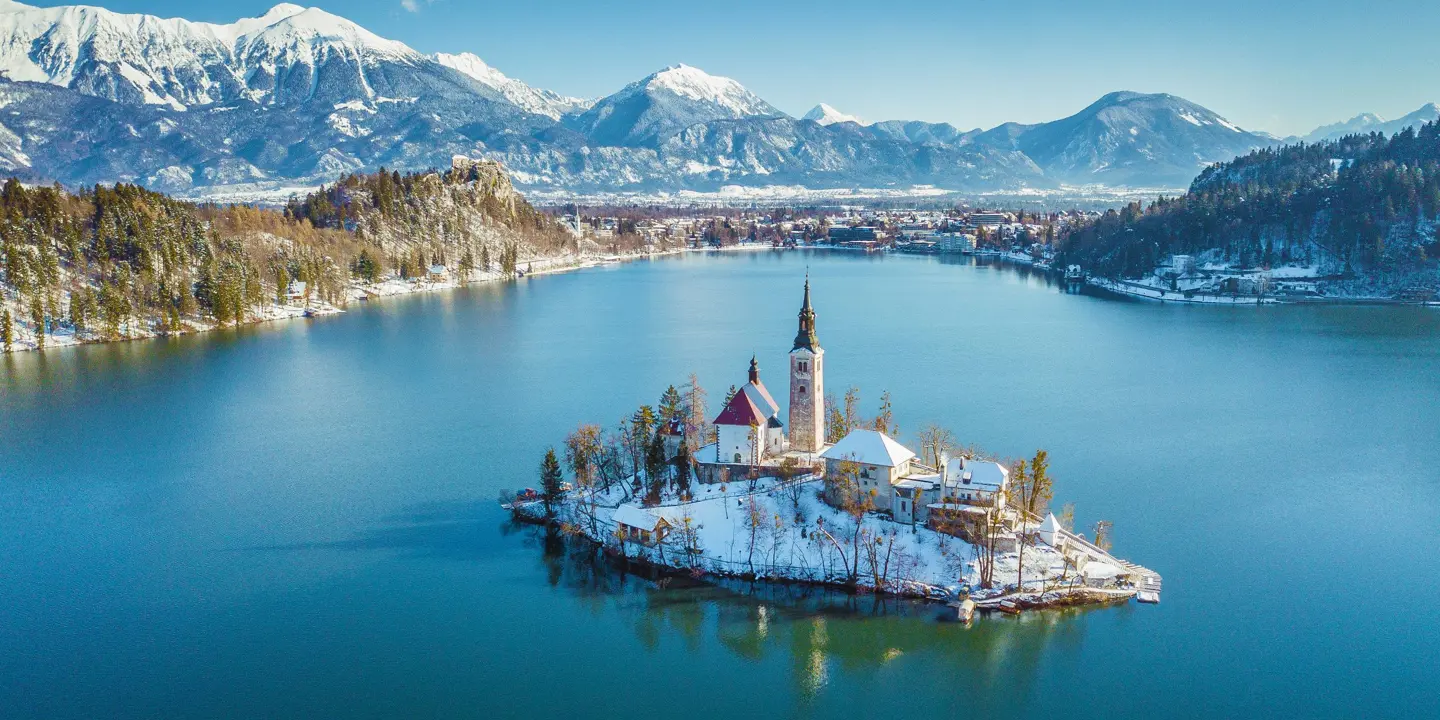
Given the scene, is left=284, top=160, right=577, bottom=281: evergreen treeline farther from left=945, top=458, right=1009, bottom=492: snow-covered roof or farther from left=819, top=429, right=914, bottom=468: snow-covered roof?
left=945, top=458, right=1009, bottom=492: snow-covered roof

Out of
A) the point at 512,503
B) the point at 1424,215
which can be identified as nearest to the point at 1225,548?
the point at 512,503

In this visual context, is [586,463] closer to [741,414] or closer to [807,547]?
[741,414]

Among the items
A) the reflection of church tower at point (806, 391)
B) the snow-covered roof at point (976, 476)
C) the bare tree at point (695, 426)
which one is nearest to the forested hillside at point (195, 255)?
the bare tree at point (695, 426)

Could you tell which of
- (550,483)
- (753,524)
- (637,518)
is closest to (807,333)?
(753,524)

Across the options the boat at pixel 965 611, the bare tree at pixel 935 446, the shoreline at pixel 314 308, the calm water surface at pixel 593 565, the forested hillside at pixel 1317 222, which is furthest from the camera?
the forested hillside at pixel 1317 222

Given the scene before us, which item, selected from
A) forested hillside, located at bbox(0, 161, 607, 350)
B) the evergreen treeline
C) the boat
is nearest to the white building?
the boat

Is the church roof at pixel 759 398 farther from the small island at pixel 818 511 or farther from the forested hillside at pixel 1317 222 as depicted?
the forested hillside at pixel 1317 222

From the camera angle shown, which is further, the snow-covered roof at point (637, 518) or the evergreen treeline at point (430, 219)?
the evergreen treeline at point (430, 219)
